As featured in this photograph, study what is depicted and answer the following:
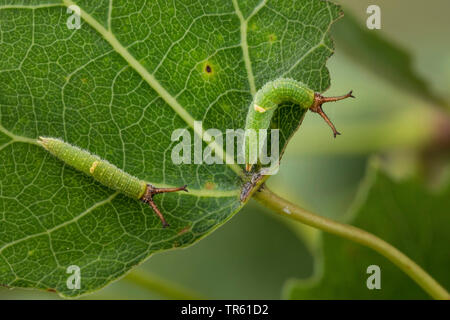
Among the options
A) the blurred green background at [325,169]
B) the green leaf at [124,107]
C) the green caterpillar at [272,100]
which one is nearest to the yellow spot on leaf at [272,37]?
the green leaf at [124,107]

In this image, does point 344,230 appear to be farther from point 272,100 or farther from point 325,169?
point 325,169

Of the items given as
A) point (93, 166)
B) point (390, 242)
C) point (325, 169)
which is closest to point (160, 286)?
point (93, 166)

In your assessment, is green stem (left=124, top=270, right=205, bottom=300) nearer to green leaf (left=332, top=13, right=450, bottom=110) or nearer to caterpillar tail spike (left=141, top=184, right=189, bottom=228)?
caterpillar tail spike (left=141, top=184, right=189, bottom=228)

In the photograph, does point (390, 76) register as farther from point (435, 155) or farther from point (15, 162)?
point (15, 162)

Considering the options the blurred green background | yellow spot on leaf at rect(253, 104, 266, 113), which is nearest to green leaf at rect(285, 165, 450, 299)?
the blurred green background

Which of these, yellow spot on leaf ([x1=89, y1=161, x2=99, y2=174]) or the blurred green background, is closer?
yellow spot on leaf ([x1=89, y1=161, x2=99, y2=174])

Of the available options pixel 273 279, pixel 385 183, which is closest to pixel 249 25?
pixel 385 183
